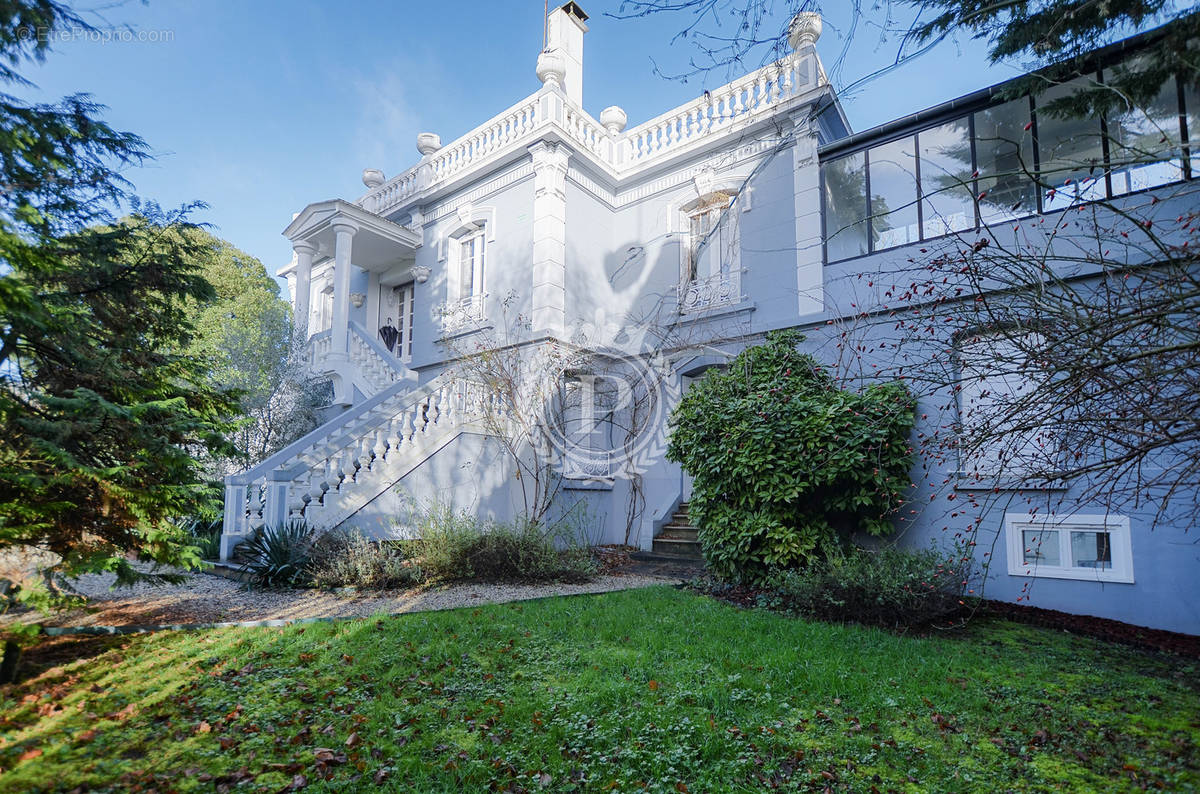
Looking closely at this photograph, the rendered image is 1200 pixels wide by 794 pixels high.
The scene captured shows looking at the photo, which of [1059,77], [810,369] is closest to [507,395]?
[810,369]

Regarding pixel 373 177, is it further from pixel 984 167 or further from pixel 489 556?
pixel 984 167

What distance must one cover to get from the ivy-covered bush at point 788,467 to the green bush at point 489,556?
6.07ft

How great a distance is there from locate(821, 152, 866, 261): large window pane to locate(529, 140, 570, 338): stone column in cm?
426

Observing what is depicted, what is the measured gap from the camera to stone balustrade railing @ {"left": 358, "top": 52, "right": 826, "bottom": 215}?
9.95 m

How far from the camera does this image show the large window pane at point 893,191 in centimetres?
795

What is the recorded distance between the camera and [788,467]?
6.58 metres

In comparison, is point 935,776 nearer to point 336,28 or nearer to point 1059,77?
point 1059,77

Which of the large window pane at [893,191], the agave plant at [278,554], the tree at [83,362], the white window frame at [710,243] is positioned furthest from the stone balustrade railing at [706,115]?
the agave plant at [278,554]

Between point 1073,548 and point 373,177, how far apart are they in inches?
578

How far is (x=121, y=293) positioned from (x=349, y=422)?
4.86 meters

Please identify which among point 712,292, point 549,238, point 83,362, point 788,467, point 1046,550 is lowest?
point 1046,550

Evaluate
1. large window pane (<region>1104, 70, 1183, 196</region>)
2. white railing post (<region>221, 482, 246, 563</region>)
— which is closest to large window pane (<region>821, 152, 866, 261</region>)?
large window pane (<region>1104, 70, 1183, 196</region>)
